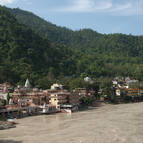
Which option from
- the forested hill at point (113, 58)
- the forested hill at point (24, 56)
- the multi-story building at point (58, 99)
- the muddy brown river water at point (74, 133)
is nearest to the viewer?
the muddy brown river water at point (74, 133)

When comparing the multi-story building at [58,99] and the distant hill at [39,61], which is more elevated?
the distant hill at [39,61]

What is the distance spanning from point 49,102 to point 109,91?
18425 millimetres

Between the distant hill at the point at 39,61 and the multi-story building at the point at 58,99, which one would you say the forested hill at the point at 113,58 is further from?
the multi-story building at the point at 58,99

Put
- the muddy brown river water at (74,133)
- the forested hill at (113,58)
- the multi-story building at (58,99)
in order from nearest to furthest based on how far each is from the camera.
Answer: the muddy brown river water at (74,133) → the multi-story building at (58,99) → the forested hill at (113,58)

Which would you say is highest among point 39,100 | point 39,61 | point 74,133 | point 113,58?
point 113,58

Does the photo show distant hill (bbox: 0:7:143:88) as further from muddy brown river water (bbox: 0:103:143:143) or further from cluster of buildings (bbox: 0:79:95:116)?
muddy brown river water (bbox: 0:103:143:143)

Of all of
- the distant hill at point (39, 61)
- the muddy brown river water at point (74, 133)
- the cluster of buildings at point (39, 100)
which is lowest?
the muddy brown river water at point (74, 133)

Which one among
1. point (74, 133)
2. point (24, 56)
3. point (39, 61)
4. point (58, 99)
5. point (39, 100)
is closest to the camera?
point (74, 133)

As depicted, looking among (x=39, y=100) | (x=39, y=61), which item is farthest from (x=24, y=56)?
(x=39, y=100)

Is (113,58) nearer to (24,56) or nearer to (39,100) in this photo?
(24,56)

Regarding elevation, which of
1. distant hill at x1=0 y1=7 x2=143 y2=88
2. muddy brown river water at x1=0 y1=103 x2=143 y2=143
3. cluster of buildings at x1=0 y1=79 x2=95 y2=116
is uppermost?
distant hill at x1=0 y1=7 x2=143 y2=88

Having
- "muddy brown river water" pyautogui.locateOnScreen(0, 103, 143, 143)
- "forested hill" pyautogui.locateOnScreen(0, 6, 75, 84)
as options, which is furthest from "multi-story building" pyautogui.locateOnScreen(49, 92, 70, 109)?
"forested hill" pyautogui.locateOnScreen(0, 6, 75, 84)

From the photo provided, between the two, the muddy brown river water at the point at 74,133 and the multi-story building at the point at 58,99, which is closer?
the muddy brown river water at the point at 74,133

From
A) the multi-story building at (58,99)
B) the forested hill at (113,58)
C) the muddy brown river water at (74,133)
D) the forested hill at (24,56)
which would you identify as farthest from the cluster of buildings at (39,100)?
the forested hill at (113,58)
